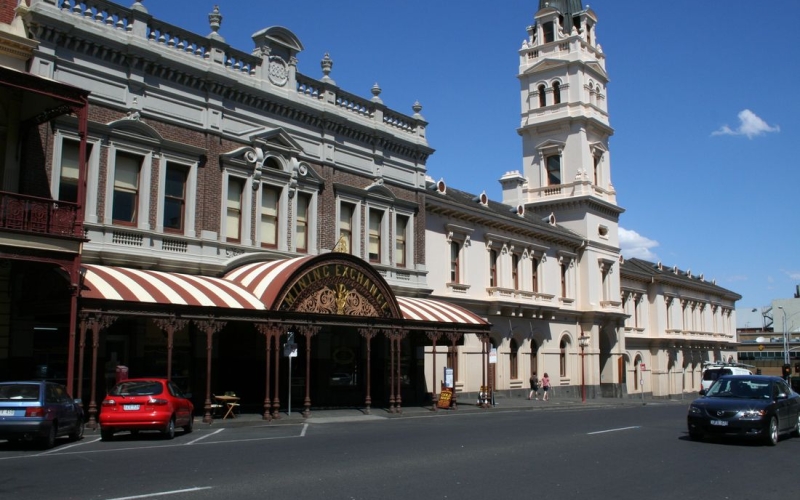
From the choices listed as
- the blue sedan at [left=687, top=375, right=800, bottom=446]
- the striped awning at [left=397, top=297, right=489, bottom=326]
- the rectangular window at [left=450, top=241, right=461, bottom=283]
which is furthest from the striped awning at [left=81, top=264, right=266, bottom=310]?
the rectangular window at [left=450, top=241, right=461, bottom=283]

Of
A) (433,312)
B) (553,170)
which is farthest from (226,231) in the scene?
(553,170)

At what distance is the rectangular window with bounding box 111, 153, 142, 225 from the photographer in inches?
929

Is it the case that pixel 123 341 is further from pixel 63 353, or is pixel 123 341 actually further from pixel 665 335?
pixel 665 335

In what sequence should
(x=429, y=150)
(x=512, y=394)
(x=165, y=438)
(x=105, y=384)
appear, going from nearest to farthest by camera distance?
1. (x=165, y=438)
2. (x=105, y=384)
3. (x=429, y=150)
4. (x=512, y=394)

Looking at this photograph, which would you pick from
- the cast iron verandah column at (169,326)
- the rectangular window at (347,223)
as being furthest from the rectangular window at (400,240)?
the cast iron verandah column at (169,326)

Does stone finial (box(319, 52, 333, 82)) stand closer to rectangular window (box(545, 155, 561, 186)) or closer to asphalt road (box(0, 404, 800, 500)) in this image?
asphalt road (box(0, 404, 800, 500))

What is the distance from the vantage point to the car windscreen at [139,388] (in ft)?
55.7

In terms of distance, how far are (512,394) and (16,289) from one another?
2734 cm

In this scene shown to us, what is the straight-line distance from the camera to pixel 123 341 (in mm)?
23156

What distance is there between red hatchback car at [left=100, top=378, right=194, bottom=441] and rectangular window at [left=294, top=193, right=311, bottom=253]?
12216mm

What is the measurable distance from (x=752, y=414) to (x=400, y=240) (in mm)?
19438

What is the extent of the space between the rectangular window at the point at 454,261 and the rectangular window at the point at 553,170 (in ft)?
52.7

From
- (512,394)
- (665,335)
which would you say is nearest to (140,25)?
(512,394)

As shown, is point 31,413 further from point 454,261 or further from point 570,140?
point 570,140
